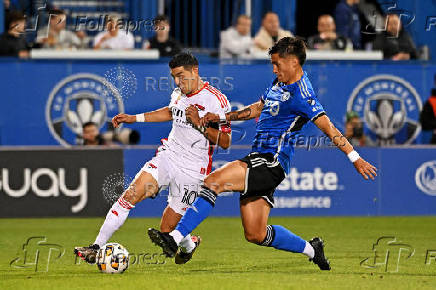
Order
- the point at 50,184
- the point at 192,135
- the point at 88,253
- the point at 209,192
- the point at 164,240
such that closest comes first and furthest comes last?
the point at 164,240 < the point at 209,192 < the point at 88,253 < the point at 192,135 < the point at 50,184

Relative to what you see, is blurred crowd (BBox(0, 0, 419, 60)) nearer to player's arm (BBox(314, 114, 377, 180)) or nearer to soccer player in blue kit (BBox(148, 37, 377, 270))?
soccer player in blue kit (BBox(148, 37, 377, 270))

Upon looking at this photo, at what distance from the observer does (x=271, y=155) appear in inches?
318

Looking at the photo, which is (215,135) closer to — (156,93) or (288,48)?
(288,48)

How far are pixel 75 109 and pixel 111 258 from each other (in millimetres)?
7217

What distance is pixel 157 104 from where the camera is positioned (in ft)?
50.4

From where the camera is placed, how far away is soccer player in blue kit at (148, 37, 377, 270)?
7.79 metres

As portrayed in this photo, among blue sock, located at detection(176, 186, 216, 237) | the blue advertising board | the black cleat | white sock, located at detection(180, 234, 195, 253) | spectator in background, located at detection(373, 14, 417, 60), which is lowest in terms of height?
the blue advertising board

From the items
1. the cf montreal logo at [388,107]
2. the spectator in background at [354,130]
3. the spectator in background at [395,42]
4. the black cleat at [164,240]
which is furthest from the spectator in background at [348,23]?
the black cleat at [164,240]

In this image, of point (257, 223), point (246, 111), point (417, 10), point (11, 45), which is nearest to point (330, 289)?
point (257, 223)

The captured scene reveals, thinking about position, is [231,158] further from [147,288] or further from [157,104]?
[147,288]

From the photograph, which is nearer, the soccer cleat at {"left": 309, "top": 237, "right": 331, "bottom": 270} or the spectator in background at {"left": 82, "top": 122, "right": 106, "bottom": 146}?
the soccer cleat at {"left": 309, "top": 237, "right": 331, "bottom": 270}

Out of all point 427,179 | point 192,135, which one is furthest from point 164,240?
point 427,179

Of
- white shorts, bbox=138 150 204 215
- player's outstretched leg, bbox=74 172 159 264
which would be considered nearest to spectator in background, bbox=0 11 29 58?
white shorts, bbox=138 150 204 215

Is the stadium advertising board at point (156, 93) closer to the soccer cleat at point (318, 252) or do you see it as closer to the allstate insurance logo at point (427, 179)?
the allstate insurance logo at point (427, 179)
